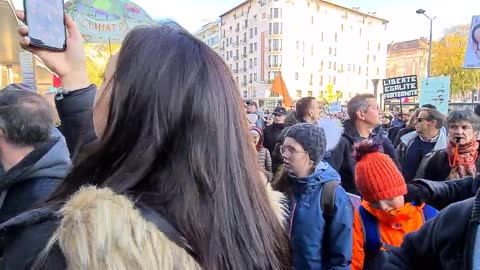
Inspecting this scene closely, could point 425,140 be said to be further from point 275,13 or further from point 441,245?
point 275,13

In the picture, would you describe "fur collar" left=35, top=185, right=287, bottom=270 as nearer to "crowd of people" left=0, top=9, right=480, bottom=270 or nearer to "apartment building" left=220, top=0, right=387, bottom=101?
"crowd of people" left=0, top=9, right=480, bottom=270

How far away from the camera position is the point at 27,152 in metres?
1.93

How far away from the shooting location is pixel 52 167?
1.77 metres

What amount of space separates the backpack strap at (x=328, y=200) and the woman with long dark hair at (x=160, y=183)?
4.56 ft

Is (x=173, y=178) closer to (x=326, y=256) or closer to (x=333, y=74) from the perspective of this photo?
(x=326, y=256)

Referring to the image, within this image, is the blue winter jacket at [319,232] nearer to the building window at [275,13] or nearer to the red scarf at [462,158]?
the red scarf at [462,158]

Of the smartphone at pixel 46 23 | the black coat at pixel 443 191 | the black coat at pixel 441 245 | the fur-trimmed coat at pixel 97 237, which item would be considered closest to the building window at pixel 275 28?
the black coat at pixel 443 191

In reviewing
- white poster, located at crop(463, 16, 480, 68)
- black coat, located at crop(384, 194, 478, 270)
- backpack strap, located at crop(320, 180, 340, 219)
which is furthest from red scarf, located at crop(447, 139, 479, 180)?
white poster, located at crop(463, 16, 480, 68)

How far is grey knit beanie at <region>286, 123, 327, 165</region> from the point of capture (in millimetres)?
A: 2803

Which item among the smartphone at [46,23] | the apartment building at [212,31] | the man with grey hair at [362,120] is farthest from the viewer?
the apartment building at [212,31]

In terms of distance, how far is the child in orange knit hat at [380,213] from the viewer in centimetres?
235

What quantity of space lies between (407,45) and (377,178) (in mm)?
113647

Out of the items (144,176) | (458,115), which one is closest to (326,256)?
(144,176)

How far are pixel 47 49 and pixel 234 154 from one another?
97cm
